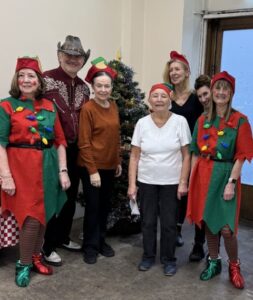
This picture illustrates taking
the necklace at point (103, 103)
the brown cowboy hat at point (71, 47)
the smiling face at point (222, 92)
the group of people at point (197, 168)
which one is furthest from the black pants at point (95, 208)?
the smiling face at point (222, 92)

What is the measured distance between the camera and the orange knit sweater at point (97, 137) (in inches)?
105

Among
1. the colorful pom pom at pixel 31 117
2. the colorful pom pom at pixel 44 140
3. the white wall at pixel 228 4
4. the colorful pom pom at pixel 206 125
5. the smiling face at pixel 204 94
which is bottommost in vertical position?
the colorful pom pom at pixel 44 140

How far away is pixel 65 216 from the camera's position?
297 centimetres

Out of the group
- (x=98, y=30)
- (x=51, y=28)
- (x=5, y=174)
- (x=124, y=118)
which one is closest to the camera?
(x=5, y=174)

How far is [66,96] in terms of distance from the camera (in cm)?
273

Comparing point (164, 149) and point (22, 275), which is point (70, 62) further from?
point (22, 275)

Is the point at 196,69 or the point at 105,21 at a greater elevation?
the point at 105,21

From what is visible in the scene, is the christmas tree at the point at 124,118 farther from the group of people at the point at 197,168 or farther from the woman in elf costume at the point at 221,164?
the woman in elf costume at the point at 221,164

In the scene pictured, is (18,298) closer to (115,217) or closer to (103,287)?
(103,287)

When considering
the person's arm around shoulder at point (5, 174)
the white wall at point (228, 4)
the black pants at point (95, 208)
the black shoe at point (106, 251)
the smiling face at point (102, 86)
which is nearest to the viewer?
the person's arm around shoulder at point (5, 174)

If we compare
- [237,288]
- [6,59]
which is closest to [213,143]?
[237,288]

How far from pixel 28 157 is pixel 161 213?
954 millimetres

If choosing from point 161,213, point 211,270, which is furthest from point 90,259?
point 211,270

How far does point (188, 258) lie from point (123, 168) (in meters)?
0.88
